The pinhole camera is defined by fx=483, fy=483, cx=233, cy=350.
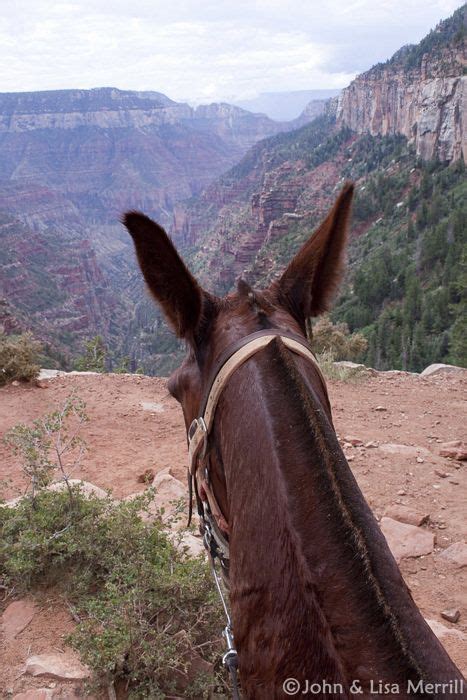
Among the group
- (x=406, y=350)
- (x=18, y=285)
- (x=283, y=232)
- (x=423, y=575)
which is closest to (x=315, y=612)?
(x=423, y=575)

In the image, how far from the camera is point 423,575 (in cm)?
397

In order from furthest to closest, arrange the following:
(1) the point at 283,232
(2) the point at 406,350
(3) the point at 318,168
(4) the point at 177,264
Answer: (3) the point at 318,168, (1) the point at 283,232, (2) the point at 406,350, (4) the point at 177,264

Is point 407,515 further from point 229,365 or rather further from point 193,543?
point 229,365

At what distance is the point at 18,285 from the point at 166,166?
461 feet

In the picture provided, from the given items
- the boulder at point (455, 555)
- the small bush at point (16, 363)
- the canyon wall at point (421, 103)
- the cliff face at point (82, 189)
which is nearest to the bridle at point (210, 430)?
the boulder at point (455, 555)

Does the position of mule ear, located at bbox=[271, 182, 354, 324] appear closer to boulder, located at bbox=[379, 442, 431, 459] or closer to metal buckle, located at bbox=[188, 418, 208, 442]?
metal buckle, located at bbox=[188, 418, 208, 442]

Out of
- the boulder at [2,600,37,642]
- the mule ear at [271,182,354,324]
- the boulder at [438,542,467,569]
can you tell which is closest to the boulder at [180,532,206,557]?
the boulder at [2,600,37,642]

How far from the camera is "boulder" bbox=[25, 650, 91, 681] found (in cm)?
247

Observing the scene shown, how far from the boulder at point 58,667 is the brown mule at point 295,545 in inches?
69.1

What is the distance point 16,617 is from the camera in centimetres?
293

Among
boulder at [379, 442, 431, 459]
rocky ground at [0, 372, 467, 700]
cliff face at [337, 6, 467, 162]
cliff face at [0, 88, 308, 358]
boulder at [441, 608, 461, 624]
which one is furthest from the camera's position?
cliff face at [0, 88, 308, 358]

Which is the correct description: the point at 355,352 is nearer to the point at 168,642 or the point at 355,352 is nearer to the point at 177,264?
the point at 168,642

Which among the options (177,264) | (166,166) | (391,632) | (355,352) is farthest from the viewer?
(166,166)

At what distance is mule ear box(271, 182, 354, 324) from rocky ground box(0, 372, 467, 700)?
0.93 meters
